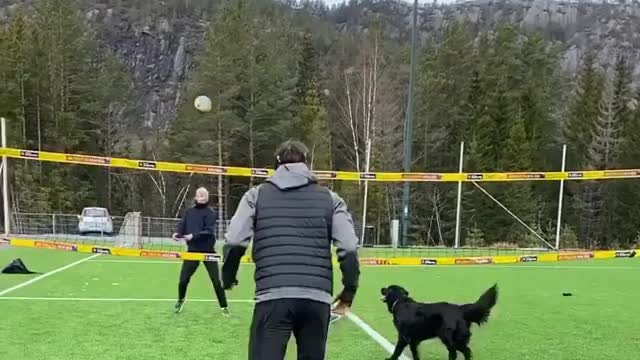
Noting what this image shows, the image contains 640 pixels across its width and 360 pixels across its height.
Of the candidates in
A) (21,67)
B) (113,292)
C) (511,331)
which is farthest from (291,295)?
(21,67)

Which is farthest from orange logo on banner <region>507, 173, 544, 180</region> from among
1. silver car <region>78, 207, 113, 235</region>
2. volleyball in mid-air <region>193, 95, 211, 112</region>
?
volleyball in mid-air <region>193, 95, 211, 112</region>

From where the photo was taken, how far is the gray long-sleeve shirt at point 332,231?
3.75 m

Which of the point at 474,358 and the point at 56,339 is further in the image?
the point at 56,339

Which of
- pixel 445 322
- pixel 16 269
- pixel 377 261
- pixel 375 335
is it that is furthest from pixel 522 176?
pixel 445 322

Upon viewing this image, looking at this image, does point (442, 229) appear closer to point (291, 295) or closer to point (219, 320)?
point (219, 320)

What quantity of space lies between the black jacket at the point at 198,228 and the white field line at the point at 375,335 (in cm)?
209

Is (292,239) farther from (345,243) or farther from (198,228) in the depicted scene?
(198,228)

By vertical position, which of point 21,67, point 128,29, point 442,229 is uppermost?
point 128,29

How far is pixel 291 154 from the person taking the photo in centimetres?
396

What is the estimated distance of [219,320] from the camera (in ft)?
28.8

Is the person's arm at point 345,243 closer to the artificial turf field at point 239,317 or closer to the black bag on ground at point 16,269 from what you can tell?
the artificial turf field at point 239,317

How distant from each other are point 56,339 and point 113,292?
4.16 metres

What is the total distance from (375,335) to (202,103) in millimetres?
32546

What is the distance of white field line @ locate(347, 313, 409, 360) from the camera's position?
23.5 ft
